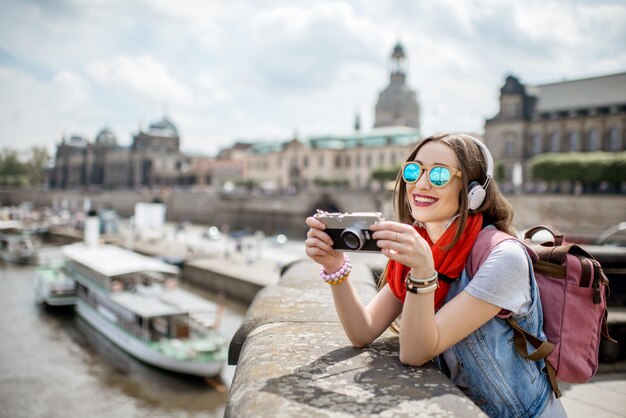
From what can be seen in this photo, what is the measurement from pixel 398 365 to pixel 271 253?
3746 centimetres

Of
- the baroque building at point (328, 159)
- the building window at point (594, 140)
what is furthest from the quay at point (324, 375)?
the baroque building at point (328, 159)

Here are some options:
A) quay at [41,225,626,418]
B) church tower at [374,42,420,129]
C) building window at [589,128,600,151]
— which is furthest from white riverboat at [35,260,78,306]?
church tower at [374,42,420,129]

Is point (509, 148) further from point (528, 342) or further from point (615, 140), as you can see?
point (528, 342)

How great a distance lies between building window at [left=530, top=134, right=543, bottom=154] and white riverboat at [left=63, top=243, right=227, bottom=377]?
42585 millimetres

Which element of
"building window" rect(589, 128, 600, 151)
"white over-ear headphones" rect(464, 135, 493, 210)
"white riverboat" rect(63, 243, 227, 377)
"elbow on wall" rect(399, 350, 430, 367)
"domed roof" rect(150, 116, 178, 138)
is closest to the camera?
"elbow on wall" rect(399, 350, 430, 367)

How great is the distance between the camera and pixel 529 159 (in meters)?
53.2

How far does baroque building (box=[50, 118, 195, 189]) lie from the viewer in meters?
104

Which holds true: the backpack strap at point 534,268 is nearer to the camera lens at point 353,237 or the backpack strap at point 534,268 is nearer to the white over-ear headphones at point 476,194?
the white over-ear headphones at point 476,194

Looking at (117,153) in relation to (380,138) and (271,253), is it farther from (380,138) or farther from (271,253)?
(271,253)

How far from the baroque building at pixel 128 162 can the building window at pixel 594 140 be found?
70.3m

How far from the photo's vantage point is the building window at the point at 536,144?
53094mm

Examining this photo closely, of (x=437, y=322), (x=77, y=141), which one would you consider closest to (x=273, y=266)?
(x=437, y=322)

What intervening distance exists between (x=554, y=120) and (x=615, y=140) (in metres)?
5.99

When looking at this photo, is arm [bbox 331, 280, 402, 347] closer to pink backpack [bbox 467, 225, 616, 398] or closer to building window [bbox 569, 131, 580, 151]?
pink backpack [bbox 467, 225, 616, 398]
